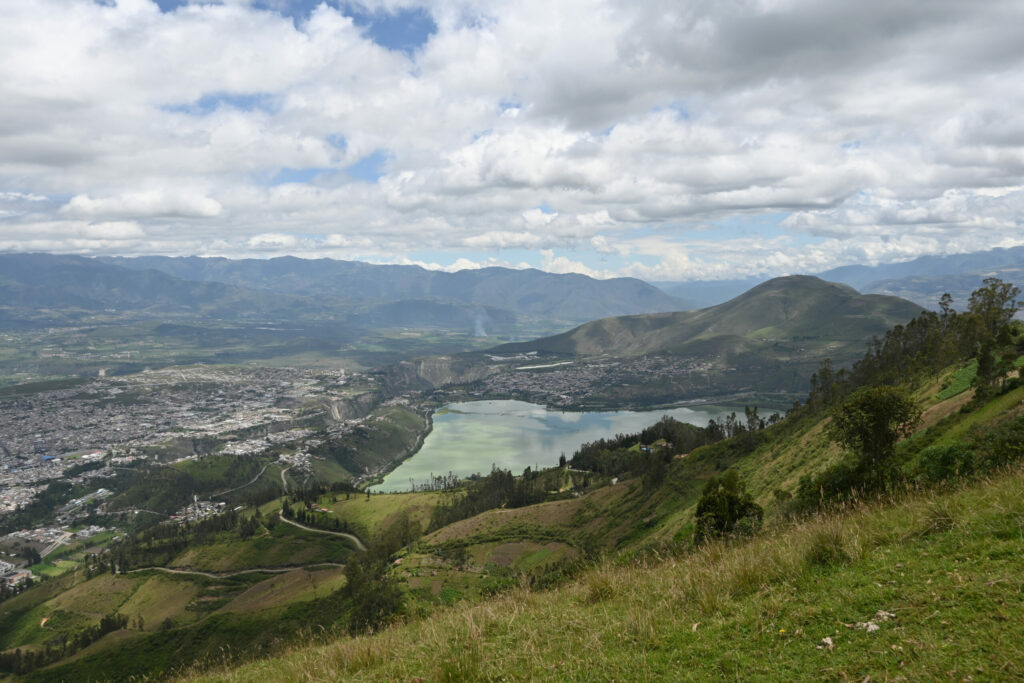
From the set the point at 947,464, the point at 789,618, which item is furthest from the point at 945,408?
the point at 789,618

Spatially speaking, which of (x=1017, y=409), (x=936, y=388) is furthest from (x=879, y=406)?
(x=936, y=388)

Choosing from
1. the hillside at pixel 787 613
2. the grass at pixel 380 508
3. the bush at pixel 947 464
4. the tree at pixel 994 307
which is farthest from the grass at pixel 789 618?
the grass at pixel 380 508

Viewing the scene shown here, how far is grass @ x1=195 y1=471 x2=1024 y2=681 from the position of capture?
5398mm

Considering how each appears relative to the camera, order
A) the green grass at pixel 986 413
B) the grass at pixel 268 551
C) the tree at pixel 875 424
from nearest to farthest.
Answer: the tree at pixel 875 424
the green grass at pixel 986 413
the grass at pixel 268 551

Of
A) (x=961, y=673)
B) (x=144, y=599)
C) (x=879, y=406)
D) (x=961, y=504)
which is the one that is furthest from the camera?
(x=144, y=599)

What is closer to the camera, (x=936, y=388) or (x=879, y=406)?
(x=879, y=406)

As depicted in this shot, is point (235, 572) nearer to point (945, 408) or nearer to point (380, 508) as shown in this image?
point (380, 508)

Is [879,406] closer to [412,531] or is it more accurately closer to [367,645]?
[367,645]

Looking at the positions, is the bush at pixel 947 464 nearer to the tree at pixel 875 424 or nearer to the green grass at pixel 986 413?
the tree at pixel 875 424

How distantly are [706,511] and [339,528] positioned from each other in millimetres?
114869

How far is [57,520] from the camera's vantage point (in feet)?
553

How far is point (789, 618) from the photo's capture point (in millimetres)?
6609

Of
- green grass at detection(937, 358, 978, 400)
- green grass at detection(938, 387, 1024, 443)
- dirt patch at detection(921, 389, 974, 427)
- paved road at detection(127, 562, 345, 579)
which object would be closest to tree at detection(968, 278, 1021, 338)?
green grass at detection(937, 358, 978, 400)

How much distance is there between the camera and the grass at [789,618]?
5.40 m
